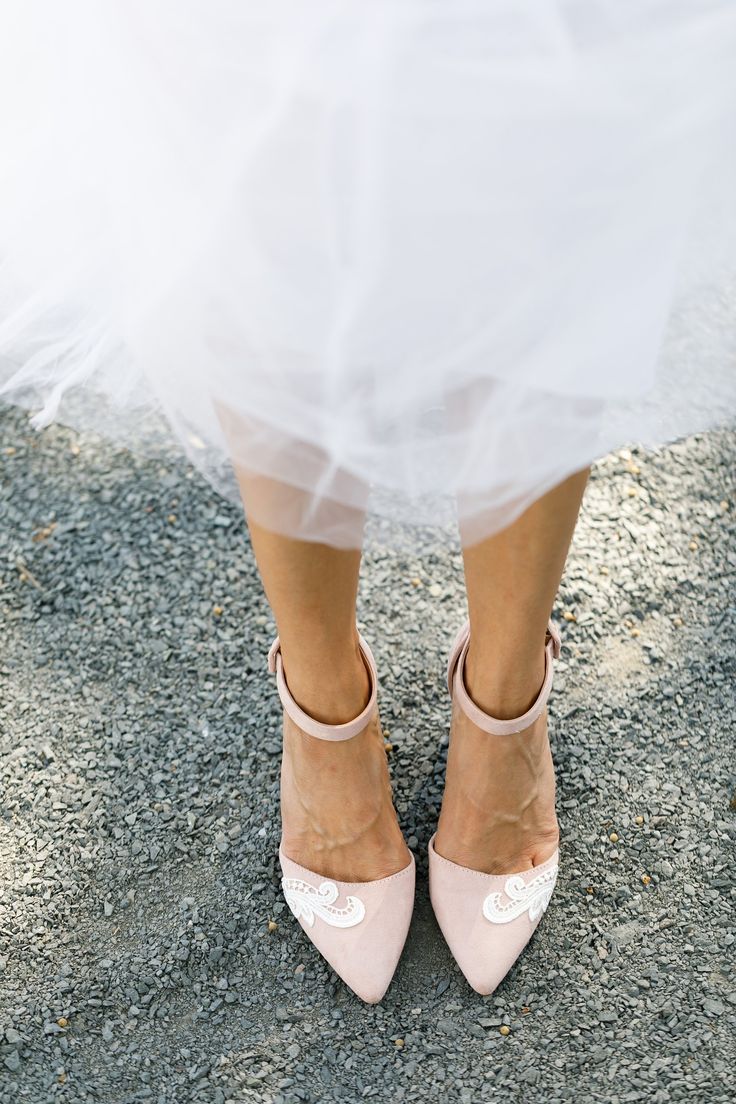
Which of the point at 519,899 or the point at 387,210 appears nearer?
the point at 387,210

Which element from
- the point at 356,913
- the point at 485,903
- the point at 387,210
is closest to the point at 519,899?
the point at 485,903

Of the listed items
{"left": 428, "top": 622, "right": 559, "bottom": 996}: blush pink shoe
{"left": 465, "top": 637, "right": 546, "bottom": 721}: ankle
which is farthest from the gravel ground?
{"left": 465, "top": 637, "right": 546, "bottom": 721}: ankle

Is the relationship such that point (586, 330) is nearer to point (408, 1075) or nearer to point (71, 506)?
point (408, 1075)

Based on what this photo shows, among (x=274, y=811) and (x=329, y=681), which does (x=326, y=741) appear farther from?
(x=274, y=811)

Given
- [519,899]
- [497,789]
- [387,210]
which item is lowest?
[519,899]

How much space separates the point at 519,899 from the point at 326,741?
29 cm

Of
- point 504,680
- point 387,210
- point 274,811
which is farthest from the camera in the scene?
point 274,811

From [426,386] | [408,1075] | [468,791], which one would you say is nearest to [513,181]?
[426,386]

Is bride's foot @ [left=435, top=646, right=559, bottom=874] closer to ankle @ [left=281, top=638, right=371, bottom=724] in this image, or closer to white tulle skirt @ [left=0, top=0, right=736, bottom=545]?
ankle @ [left=281, top=638, right=371, bottom=724]

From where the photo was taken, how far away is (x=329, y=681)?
1124mm

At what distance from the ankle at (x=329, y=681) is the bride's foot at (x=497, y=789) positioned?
119mm

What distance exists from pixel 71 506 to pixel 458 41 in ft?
4.06

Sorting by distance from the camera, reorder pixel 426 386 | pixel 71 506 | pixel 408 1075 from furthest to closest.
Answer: pixel 71 506 < pixel 408 1075 < pixel 426 386

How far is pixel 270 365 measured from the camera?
77cm
